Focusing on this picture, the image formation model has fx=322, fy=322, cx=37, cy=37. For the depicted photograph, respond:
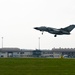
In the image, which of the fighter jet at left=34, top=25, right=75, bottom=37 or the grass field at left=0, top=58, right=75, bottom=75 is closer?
the grass field at left=0, top=58, right=75, bottom=75

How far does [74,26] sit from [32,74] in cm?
10243

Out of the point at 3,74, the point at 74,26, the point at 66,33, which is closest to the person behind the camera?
the point at 3,74

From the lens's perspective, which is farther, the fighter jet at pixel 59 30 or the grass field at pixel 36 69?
the fighter jet at pixel 59 30

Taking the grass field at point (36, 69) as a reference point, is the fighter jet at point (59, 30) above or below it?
above

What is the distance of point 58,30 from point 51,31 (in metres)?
3.95

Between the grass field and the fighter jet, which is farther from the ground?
the fighter jet

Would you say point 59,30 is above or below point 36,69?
above

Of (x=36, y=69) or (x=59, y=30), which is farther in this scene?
(x=59, y=30)

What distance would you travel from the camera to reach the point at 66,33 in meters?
126

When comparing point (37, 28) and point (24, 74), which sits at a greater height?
point (37, 28)

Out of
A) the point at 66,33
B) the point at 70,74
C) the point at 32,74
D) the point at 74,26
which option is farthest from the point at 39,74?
the point at 74,26

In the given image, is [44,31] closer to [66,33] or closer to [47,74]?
[66,33]

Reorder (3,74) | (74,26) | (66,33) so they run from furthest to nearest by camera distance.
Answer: (74,26)
(66,33)
(3,74)

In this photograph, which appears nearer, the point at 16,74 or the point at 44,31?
the point at 16,74
